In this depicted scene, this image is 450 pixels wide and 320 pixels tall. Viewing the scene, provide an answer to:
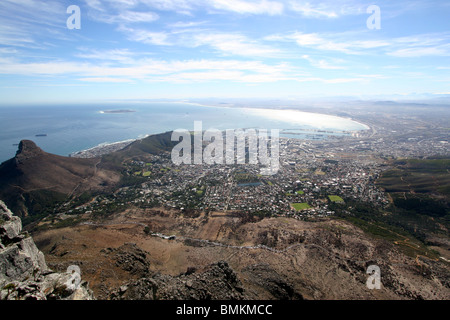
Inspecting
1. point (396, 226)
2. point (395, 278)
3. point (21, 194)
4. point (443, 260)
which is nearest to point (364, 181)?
point (396, 226)

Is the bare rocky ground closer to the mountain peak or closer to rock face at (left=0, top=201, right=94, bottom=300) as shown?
rock face at (left=0, top=201, right=94, bottom=300)

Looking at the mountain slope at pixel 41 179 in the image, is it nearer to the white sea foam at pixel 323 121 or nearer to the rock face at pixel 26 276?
the rock face at pixel 26 276

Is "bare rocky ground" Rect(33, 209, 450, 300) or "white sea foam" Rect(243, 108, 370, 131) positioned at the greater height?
"white sea foam" Rect(243, 108, 370, 131)

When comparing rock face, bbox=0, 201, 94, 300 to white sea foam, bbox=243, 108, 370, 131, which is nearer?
rock face, bbox=0, 201, 94, 300

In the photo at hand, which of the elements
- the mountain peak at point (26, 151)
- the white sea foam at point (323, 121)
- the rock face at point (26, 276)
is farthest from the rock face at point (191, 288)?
the white sea foam at point (323, 121)

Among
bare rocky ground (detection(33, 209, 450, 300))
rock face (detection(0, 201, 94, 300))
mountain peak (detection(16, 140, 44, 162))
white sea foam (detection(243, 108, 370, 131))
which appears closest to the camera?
rock face (detection(0, 201, 94, 300))

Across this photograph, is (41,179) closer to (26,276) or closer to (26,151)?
(26,151)

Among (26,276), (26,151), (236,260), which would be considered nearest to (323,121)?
(236,260)

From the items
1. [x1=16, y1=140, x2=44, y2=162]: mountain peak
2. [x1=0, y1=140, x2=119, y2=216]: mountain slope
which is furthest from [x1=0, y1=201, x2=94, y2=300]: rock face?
[x1=16, y1=140, x2=44, y2=162]: mountain peak
